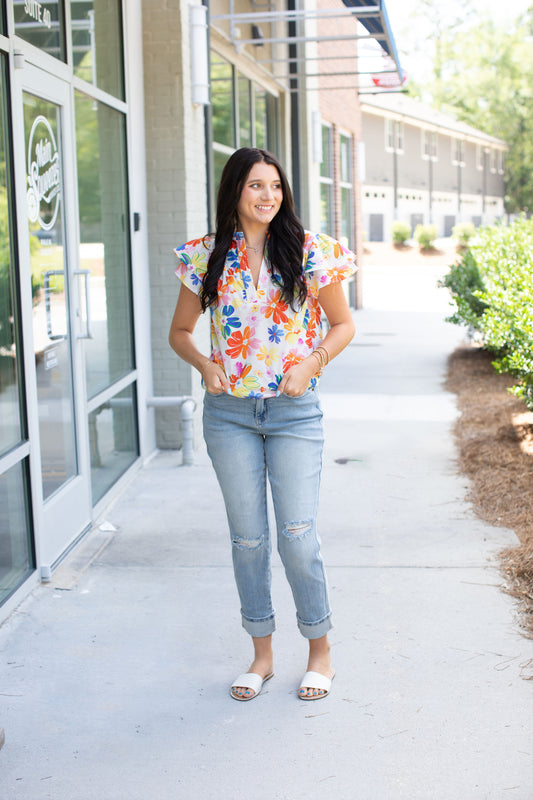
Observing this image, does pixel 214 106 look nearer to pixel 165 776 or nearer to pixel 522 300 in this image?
pixel 522 300

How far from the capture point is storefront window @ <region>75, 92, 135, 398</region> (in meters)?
5.83

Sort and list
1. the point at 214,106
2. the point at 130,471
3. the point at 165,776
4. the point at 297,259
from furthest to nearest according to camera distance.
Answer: the point at 214,106 → the point at 130,471 → the point at 297,259 → the point at 165,776

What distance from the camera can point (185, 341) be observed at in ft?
11.2

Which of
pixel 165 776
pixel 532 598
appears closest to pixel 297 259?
pixel 165 776

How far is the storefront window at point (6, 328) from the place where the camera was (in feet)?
13.9

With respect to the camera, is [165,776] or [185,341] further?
[185,341]

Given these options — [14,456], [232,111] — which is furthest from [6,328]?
[232,111]

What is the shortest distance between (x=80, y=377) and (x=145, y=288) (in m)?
1.86

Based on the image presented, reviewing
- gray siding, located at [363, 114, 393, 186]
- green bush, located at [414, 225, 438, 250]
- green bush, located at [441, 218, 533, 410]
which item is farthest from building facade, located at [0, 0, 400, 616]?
gray siding, located at [363, 114, 393, 186]

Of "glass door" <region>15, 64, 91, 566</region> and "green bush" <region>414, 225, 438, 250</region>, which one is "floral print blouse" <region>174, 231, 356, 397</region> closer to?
A: "glass door" <region>15, 64, 91, 566</region>

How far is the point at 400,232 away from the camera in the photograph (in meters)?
39.5

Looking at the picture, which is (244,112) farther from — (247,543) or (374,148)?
(374,148)

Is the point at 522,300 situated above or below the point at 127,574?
above

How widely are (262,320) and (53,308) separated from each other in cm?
215
